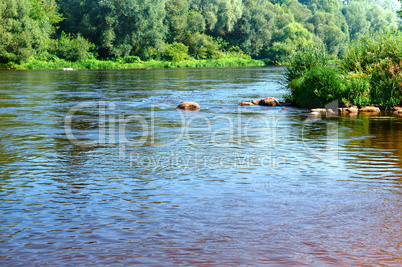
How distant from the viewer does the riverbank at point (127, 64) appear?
242 feet

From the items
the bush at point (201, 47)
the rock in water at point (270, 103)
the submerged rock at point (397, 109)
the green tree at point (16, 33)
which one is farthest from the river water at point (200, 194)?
the bush at point (201, 47)

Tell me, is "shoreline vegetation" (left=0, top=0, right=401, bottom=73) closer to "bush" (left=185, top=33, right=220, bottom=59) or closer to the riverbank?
the riverbank

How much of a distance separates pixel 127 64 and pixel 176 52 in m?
13.2

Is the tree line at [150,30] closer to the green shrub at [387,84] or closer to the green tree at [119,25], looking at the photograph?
the green tree at [119,25]

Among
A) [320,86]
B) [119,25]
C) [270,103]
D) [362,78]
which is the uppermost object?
[119,25]

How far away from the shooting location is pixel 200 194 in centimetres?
1016

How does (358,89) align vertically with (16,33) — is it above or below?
below

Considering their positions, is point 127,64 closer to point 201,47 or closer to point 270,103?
point 201,47

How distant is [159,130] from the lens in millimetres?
19906

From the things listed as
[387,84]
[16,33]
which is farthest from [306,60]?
[16,33]

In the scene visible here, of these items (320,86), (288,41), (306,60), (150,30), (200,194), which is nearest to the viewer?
(200,194)

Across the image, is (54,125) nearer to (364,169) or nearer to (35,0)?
(364,169)

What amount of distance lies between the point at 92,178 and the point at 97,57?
79553mm

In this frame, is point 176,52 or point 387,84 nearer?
point 387,84
